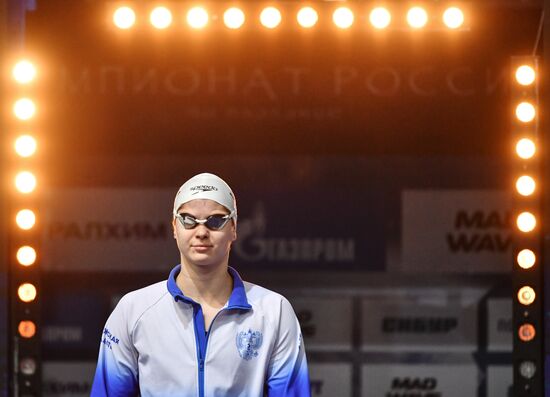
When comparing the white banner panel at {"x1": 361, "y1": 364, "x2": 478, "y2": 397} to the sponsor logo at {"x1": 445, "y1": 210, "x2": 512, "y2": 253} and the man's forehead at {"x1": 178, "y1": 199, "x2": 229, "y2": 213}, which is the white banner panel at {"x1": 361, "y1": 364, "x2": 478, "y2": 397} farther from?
the man's forehead at {"x1": 178, "y1": 199, "x2": 229, "y2": 213}

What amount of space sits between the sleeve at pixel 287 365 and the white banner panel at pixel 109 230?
1.66 metres

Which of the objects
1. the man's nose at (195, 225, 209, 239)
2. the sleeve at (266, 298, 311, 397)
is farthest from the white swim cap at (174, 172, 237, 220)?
the sleeve at (266, 298, 311, 397)

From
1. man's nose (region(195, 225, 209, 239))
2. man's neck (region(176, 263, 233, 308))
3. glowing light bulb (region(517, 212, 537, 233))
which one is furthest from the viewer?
glowing light bulb (region(517, 212, 537, 233))

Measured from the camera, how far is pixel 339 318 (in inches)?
177

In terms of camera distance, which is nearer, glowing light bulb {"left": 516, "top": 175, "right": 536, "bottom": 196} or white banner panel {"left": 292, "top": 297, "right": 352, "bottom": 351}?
glowing light bulb {"left": 516, "top": 175, "right": 536, "bottom": 196}

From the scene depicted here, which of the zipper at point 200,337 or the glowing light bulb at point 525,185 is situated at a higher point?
the glowing light bulb at point 525,185

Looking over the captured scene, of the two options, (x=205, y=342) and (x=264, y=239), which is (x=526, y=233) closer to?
(x=264, y=239)

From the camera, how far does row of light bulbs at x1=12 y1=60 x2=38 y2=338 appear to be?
4281mm

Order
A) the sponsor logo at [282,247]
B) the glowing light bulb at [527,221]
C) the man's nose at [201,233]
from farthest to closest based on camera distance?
the sponsor logo at [282,247]
the glowing light bulb at [527,221]
the man's nose at [201,233]

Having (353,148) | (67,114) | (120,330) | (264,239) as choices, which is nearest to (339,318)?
(264,239)

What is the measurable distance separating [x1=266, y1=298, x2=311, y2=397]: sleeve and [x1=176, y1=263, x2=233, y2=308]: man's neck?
7.2 inches

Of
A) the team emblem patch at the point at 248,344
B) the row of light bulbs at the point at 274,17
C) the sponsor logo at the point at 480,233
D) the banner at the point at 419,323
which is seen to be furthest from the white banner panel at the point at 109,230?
the team emblem patch at the point at 248,344

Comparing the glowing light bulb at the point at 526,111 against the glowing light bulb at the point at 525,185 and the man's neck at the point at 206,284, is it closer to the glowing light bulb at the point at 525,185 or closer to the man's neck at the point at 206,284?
the glowing light bulb at the point at 525,185

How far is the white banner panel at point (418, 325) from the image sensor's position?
447 centimetres
